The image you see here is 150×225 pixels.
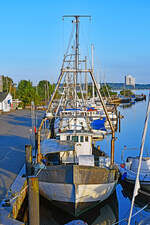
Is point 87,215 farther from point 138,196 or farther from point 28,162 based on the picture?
point 28,162

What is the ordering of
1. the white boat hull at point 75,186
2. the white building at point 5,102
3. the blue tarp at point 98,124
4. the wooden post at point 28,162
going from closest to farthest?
the white boat hull at point 75,186 < the wooden post at point 28,162 < the blue tarp at point 98,124 < the white building at point 5,102

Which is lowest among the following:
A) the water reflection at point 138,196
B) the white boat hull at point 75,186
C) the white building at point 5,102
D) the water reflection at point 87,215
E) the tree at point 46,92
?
the water reflection at point 87,215

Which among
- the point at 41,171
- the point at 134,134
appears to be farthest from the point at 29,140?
the point at 134,134

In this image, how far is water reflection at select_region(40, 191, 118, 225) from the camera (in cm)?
1430

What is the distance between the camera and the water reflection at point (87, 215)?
46.9 feet

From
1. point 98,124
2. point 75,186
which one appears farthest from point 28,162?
point 98,124

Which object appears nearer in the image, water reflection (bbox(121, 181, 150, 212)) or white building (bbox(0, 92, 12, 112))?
water reflection (bbox(121, 181, 150, 212))

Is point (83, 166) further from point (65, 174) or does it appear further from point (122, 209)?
point (122, 209)

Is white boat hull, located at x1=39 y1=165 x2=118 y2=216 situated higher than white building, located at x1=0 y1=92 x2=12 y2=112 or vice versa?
white building, located at x1=0 y1=92 x2=12 y2=112

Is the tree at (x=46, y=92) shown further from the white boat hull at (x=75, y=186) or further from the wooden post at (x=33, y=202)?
the wooden post at (x=33, y=202)

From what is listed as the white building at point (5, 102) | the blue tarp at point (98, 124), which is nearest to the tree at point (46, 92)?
the white building at point (5, 102)

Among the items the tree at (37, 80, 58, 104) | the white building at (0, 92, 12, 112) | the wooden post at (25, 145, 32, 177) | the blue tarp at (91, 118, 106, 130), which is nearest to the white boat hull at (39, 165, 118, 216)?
the wooden post at (25, 145, 32, 177)

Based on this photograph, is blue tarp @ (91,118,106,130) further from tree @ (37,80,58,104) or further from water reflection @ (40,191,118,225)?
tree @ (37,80,58,104)

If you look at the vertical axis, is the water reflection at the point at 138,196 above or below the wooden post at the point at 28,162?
below
